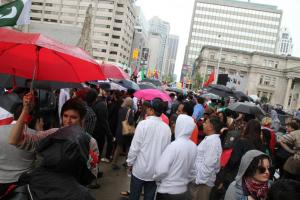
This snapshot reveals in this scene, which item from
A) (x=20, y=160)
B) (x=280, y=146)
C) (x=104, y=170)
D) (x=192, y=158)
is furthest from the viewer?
(x=104, y=170)

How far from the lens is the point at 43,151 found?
2.48 metres

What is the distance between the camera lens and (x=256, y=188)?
3.14m

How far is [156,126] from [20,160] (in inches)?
80.0

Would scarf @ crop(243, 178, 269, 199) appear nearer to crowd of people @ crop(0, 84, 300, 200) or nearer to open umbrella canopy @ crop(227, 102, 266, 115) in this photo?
crowd of people @ crop(0, 84, 300, 200)

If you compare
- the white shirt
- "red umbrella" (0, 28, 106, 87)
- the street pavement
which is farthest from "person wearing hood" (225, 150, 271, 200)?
the street pavement

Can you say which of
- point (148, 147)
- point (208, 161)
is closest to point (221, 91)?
point (208, 161)

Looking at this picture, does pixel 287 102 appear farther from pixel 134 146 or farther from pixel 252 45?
pixel 134 146

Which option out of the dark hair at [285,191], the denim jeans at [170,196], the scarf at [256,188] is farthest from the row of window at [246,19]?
the dark hair at [285,191]

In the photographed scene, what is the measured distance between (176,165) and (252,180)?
1.16 metres

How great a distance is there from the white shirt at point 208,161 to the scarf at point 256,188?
1.62m

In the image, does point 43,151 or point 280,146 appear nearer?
point 43,151

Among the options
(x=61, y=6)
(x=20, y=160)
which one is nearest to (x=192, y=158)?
(x=20, y=160)

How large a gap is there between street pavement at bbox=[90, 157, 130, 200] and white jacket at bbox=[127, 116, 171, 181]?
1.99m

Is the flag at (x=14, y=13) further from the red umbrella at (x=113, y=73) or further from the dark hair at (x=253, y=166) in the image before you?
the red umbrella at (x=113, y=73)
